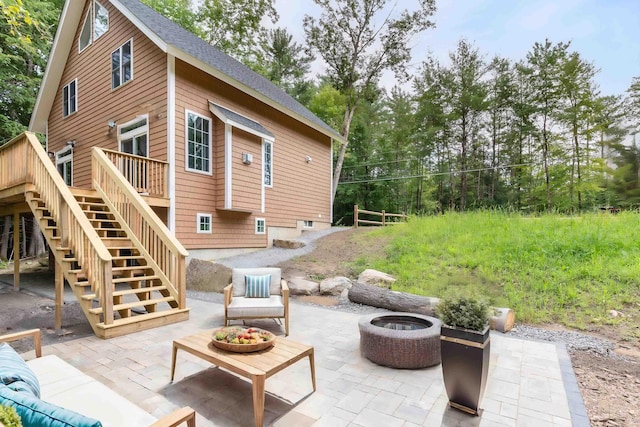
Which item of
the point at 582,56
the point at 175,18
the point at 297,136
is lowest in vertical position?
the point at 297,136

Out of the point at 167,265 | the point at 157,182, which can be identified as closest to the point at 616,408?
the point at 167,265

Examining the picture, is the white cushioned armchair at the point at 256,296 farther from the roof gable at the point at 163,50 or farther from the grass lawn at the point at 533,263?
the roof gable at the point at 163,50

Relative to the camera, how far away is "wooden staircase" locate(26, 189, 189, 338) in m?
4.16

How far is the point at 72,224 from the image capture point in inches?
186

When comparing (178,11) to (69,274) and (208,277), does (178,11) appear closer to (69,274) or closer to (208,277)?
(208,277)

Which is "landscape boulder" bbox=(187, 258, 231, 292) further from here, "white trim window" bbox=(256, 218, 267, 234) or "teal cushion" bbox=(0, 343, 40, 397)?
"teal cushion" bbox=(0, 343, 40, 397)

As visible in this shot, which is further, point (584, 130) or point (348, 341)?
point (584, 130)

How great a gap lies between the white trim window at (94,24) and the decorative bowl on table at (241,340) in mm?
10296

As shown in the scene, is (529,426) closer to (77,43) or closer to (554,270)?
(554,270)

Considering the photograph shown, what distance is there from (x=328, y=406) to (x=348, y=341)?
A: 1456 millimetres

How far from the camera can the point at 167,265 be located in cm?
533

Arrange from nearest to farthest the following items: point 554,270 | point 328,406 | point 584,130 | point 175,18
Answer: point 328,406, point 554,270, point 175,18, point 584,130

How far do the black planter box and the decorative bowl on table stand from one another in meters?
1.37

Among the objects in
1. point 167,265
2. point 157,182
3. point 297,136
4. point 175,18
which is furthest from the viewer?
point 175,18
